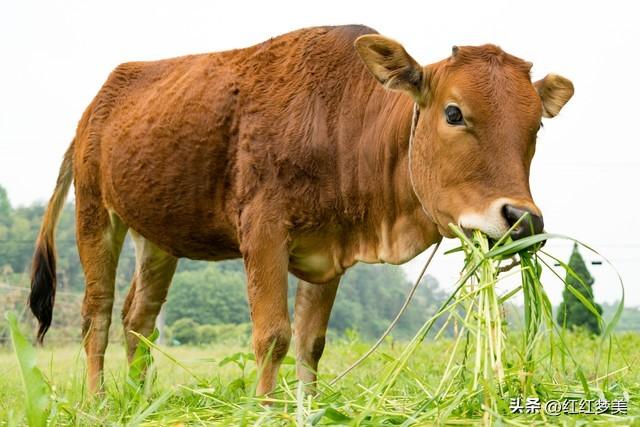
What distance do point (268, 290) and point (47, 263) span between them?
2.78 metres

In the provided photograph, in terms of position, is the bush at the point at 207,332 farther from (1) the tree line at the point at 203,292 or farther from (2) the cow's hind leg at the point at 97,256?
(2) the cow's hind leg at the point at 97,256

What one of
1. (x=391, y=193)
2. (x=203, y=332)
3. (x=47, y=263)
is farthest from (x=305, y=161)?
(x=203, y=332)

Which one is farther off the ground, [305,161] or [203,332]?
[305,161]

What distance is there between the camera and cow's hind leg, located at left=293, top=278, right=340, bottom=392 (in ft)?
18.4

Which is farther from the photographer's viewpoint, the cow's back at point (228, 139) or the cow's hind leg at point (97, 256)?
the cow's hind leg at point (97, 256)

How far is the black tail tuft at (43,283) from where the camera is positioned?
6961 mm

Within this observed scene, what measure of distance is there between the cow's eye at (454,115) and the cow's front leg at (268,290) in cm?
115

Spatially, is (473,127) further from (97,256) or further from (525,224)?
(97,256)

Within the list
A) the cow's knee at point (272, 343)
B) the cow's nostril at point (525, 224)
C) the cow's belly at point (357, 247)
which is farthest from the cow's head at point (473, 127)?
the cow's knee at point (272, 343)

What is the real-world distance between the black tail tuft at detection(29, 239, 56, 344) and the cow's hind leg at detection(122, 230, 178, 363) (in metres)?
0.60

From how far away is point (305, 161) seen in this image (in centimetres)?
496

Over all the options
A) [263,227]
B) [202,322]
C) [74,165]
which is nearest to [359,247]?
[263,227]

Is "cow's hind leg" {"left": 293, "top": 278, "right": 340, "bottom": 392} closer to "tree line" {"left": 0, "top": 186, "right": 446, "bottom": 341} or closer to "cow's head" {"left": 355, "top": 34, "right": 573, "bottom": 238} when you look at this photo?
"cow's head" {"left": 355, "top": 34, "right": 573, "bottom": 238}

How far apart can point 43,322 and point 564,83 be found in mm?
4209
